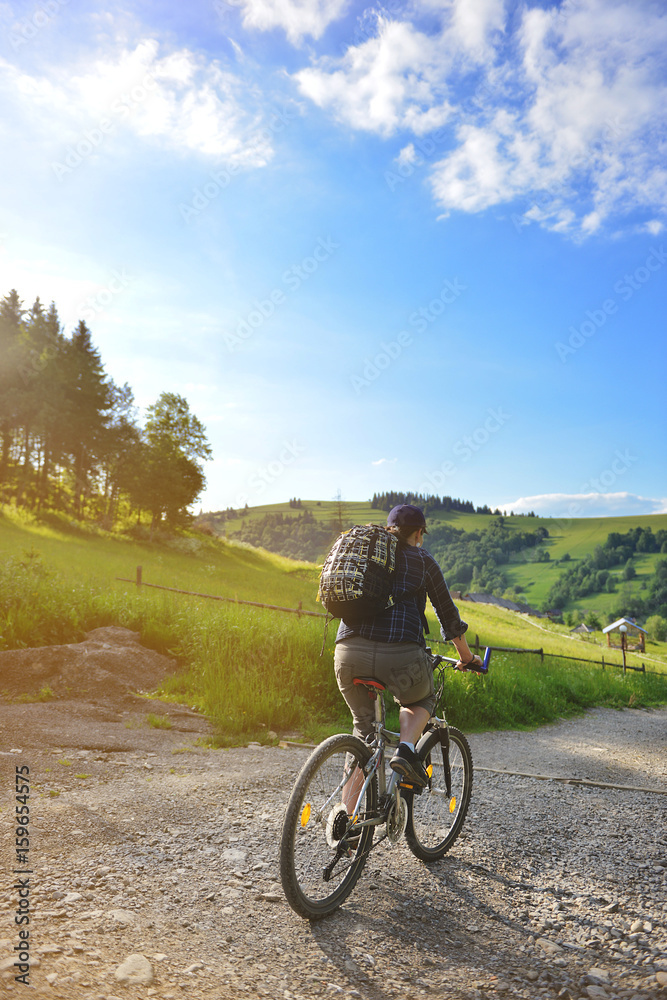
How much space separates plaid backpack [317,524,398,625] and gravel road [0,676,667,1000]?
165 cm

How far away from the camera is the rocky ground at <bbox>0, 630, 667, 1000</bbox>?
8.55ft

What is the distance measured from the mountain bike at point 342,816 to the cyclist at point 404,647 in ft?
0.31

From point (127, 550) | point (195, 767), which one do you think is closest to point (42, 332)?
point (127, 550)

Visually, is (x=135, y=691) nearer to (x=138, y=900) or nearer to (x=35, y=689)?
(x=35, y=689)

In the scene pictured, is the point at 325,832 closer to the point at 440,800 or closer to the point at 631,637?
the point at 440,800

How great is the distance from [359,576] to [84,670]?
6.78 metres

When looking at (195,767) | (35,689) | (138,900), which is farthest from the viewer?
(35,689)

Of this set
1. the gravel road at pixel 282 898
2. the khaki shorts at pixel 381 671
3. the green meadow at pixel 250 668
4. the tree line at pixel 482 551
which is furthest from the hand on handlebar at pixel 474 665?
the tree line at pixel 482 551

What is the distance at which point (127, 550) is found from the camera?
31.7m

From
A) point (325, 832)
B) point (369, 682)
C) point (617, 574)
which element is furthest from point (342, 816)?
point (617, 574)

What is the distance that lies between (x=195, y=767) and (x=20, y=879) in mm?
2623

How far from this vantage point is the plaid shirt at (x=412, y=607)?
336cm

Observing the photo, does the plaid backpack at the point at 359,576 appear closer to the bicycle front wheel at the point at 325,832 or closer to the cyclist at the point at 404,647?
the cyclist at the point at 404,647

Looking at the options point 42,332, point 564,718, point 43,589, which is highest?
point 42,332
